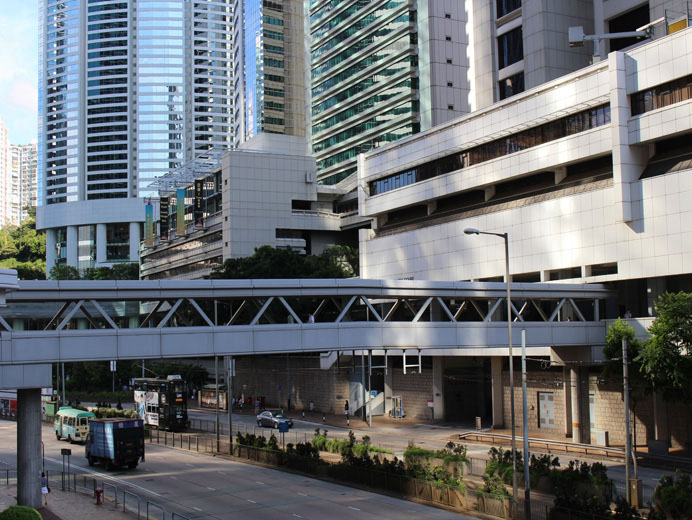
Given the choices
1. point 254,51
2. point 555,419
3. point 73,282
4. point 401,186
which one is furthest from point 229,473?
point 254,51

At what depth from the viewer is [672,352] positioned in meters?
39.8

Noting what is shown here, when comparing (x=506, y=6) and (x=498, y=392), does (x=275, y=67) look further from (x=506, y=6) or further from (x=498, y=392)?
(x=498, y=392)

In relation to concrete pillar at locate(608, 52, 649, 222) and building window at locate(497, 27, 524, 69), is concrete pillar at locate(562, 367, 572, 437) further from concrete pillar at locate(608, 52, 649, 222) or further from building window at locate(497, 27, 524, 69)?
building window at locate(497, 27, 524, 69)

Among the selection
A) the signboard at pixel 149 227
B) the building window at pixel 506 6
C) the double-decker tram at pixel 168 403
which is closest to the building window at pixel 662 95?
the building window at pixel 506 6

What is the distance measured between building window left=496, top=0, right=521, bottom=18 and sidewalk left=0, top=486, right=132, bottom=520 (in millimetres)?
65693

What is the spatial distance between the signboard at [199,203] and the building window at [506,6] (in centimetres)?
5249

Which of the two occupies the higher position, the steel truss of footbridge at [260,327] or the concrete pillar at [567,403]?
the steel truss of footbridge at [260,327]

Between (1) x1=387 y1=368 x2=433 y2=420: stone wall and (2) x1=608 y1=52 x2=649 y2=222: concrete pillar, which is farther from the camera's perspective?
(1) x1=387 y1=368 x2=433 y2=420: stone wall

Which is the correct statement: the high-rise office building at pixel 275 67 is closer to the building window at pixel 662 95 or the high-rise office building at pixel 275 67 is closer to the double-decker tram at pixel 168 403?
the double-decker tram at pixel 168 403

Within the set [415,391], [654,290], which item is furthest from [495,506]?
[415,391]

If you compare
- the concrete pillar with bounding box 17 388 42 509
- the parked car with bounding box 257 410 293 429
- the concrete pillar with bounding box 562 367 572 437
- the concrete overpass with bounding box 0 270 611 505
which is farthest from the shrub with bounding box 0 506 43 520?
A: the parked car with bounding box 257 410 293 429

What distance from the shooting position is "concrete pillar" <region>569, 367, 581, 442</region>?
51.1m

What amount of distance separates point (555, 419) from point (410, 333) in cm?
1965

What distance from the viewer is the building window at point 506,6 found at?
80812mm
